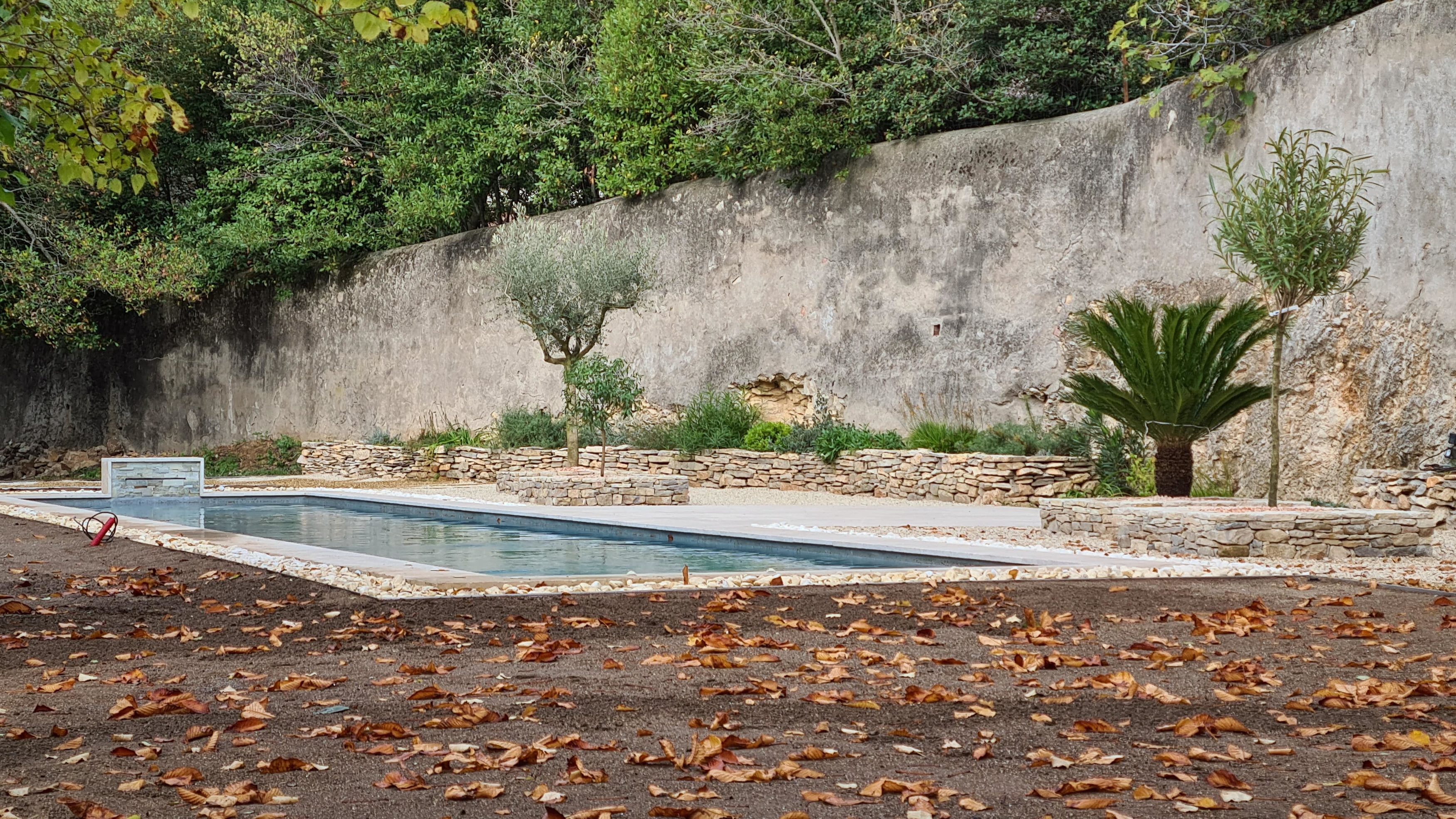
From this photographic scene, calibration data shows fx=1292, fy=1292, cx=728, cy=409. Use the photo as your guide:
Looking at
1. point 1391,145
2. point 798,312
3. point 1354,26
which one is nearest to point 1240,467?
point 1391,145

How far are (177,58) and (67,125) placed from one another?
20583mm

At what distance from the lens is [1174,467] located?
1149 centimetres

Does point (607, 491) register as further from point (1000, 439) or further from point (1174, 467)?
point (1174, 467)

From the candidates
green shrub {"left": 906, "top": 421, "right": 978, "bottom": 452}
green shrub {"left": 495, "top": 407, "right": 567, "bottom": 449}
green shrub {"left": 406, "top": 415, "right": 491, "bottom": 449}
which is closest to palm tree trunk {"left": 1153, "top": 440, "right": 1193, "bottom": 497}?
green shrub {"left": 906, "top": 421, "right": 978, "bottom": 452}

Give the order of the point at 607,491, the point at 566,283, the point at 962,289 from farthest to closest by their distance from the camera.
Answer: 1. the point at 962,289
2. the point at 566,283
3. the point at 607,491

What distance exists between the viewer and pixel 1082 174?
580 inches

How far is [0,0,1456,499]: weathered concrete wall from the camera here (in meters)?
11.9

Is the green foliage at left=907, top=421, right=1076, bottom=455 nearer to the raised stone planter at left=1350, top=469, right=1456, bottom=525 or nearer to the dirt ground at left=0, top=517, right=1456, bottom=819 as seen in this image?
the raised stone planter at left=1350, top=469, right=1456, bottom=525

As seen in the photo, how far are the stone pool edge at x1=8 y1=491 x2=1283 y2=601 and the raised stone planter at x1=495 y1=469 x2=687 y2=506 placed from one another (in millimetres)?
4874

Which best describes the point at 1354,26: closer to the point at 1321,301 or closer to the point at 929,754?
the point at 1321,301

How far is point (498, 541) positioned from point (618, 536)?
1091 millimetres

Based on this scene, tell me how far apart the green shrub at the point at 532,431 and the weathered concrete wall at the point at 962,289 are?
32.2 inches

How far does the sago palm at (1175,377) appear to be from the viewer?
11102 millimetres

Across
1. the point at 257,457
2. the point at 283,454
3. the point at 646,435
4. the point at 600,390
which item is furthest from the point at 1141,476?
the point at 257,457
